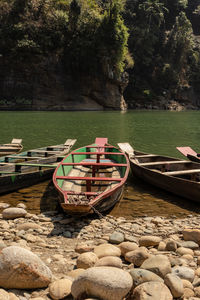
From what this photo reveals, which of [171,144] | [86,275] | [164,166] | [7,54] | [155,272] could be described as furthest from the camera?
[7,54]

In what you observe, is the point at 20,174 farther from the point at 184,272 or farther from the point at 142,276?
the point at 184,272

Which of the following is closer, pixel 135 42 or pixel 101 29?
pixel 101 29

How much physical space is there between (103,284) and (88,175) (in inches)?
292

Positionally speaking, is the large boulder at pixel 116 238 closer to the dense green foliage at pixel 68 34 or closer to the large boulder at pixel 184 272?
the large boulder at pixel 184 272

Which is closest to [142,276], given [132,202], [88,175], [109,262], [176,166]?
[109,262]

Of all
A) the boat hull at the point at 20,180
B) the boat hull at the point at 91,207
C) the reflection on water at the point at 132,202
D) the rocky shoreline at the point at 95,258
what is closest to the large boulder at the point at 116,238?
the rocky shoreline at the point at 95,258

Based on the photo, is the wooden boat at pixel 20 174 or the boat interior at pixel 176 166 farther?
the boat interior at pixel 176 166

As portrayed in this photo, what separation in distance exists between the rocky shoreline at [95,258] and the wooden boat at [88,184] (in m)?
0.56

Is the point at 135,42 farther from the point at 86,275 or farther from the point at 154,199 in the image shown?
the point at 86,275

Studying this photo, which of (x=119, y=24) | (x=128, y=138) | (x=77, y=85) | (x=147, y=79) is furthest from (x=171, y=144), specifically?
(x=147, y=79)

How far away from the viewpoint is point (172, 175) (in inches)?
381

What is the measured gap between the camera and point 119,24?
58.8m

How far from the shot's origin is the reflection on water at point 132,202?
7935mm

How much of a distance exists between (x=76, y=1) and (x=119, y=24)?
1117 cm
